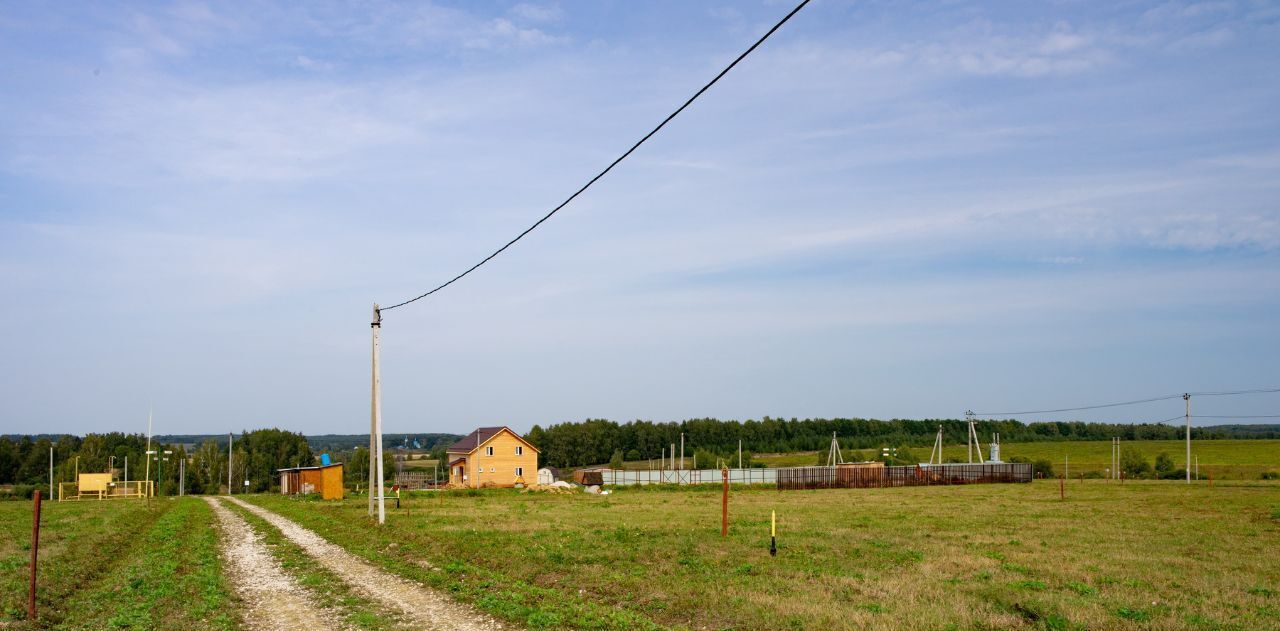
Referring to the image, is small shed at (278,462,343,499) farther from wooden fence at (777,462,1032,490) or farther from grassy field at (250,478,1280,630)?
wooden fence at (777,462,1032,490)

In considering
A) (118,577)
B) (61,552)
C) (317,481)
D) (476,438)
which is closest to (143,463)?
(476,438)

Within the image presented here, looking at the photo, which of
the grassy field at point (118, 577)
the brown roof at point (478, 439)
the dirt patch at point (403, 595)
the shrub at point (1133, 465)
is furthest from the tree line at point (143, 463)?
the shrub at point (1133, 465)

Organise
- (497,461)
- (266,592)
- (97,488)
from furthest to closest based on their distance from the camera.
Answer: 1. (497,461)
2. (97,488)
3. (266,592)

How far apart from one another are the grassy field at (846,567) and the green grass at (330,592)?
1480 millimetres

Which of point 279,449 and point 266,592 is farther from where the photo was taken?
point 279,449

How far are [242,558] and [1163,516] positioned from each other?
3349cm

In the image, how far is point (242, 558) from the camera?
2170 centimetres

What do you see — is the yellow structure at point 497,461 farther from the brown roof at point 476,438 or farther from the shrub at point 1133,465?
the shrub at point 1133,465

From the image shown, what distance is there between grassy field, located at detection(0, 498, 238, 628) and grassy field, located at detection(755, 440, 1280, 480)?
95.1 meters

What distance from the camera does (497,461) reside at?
81562mm

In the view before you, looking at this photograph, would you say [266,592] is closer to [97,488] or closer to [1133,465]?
[97,488]

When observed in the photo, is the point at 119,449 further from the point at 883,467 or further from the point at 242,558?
the point at 242,558

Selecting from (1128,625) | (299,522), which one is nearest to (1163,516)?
(1128,625)

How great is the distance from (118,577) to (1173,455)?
15297cm
